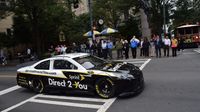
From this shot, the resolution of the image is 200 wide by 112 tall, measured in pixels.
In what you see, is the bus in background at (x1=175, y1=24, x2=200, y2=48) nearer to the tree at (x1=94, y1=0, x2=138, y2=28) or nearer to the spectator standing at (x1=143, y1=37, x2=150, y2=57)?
the spectator standing at (x1=143, y1=37, x2=150, y2=57)

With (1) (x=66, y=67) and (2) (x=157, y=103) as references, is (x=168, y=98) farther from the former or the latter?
(1) (x=66, y=67)

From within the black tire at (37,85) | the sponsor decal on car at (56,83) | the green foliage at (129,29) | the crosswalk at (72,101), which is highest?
the green foliage at (129,29)

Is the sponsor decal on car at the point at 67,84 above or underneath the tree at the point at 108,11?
underneath

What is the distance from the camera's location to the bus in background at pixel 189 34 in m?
36.7

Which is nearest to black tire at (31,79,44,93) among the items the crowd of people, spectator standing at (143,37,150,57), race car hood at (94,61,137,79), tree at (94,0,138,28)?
race car hood at (94,61,137,79)

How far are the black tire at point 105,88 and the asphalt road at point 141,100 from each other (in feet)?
0.72

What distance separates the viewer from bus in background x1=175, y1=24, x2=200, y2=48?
36719 millimetres

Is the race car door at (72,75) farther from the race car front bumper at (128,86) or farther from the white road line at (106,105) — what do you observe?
the race car front bumper at (128,86)

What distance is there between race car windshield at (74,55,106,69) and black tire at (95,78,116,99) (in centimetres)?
75

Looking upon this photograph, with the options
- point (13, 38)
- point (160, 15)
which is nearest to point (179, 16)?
point (160, 15)

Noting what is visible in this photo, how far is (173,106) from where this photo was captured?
10.3 metres

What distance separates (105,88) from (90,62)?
1536 mm

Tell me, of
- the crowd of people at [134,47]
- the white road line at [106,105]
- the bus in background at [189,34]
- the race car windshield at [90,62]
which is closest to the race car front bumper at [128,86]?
the white road line at [106,105]

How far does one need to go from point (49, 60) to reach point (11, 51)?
31879 millimetres
